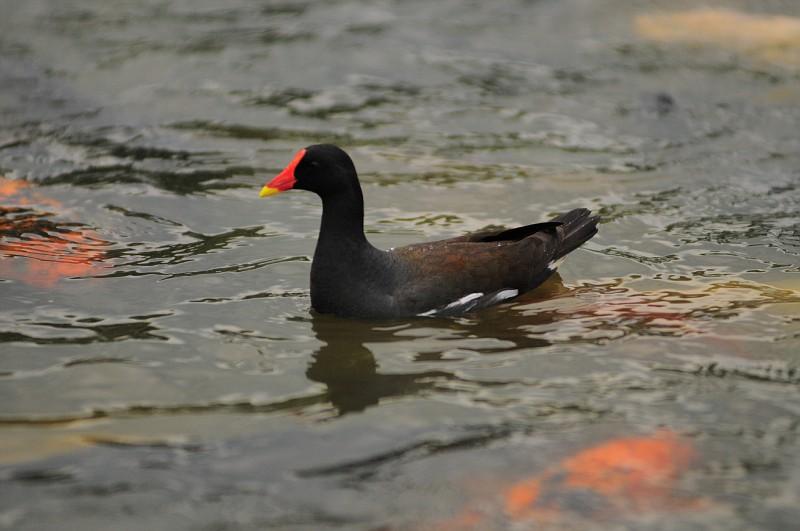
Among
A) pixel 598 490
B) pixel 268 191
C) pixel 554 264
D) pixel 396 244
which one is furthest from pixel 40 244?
pixel 598 490

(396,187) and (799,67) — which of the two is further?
(799,67)

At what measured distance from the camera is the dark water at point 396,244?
5.41 m

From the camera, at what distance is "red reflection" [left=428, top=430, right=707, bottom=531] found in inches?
201

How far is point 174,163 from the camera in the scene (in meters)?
10.7

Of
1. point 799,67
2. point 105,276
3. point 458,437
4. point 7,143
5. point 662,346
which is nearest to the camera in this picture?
point 458,437

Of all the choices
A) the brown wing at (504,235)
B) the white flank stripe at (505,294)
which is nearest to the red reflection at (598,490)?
the white flank stripe at (505,294)

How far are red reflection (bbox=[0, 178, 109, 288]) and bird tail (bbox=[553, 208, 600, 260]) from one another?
10.8 feet

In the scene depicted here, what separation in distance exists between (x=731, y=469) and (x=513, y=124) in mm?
6805

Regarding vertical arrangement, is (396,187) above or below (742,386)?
above

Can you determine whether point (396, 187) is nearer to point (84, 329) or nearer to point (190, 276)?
point (190, 276)

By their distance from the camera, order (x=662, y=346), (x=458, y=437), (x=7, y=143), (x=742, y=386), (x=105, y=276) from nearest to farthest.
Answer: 1. (x=458, y=437)
2. (x=742, y=386)
3. (x=662, y=346)
4. (x=105, y=276)
5. (x=7, y=143)

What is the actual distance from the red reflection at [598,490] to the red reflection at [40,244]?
4.02 m

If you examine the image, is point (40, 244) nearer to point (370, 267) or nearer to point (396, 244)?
point (396, 244)

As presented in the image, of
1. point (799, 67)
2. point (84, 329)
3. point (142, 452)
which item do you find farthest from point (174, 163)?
point (799, 67)
